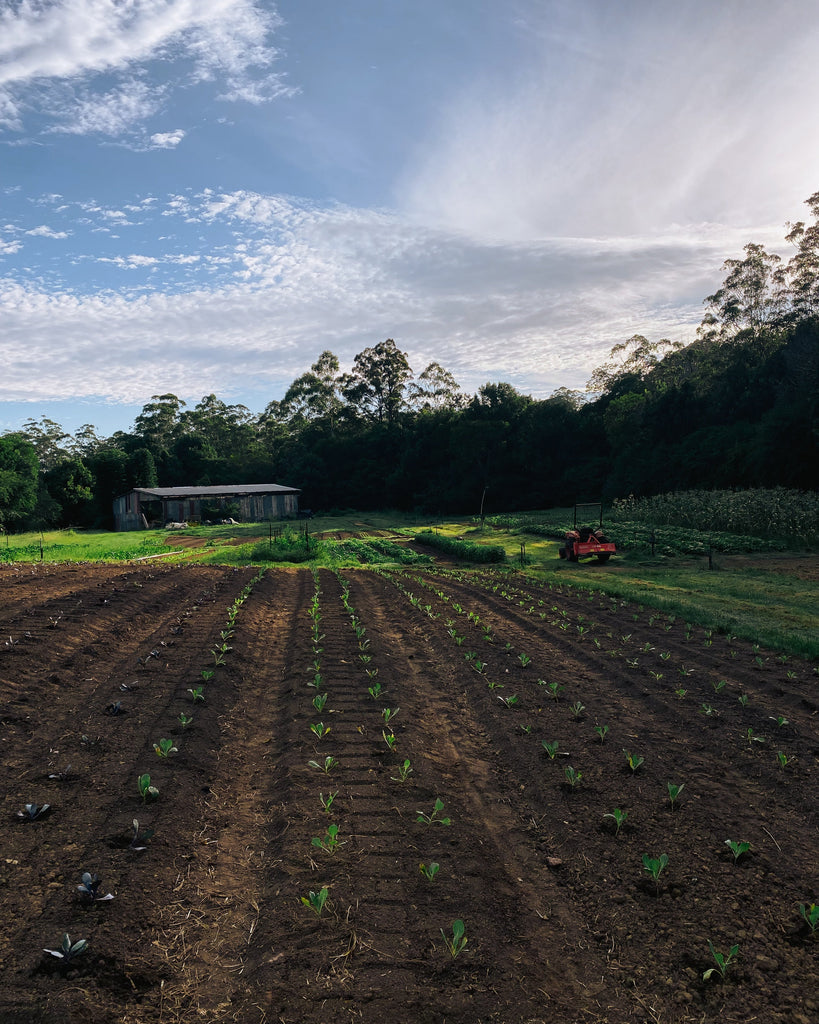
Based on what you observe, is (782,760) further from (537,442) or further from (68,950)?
(537,442)

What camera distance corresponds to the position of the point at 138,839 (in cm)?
433

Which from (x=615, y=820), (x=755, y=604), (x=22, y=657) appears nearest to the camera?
(x=615, y=820)

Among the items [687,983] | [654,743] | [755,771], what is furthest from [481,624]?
[687,983]

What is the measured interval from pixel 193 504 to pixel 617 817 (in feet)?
153

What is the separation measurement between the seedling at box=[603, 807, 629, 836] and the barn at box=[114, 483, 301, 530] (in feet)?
150

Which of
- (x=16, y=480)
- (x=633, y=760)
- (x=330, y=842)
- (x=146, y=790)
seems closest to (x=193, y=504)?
(x=16, y=480)

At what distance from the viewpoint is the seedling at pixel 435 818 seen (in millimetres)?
4551

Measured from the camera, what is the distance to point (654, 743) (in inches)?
247

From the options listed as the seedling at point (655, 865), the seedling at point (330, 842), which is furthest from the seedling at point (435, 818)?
the seedling at point (655, 865)

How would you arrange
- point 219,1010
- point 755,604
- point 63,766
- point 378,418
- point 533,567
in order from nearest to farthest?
1. point 219,1010
2. point 63,766
3. point 755,604
4. point 533,567
5. point 378,418

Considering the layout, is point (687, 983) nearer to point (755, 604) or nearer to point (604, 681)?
point (604, 681)

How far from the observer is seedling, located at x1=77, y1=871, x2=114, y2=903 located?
12.0 ft

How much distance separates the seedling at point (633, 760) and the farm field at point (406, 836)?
55mm

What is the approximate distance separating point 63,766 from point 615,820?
197 inches
